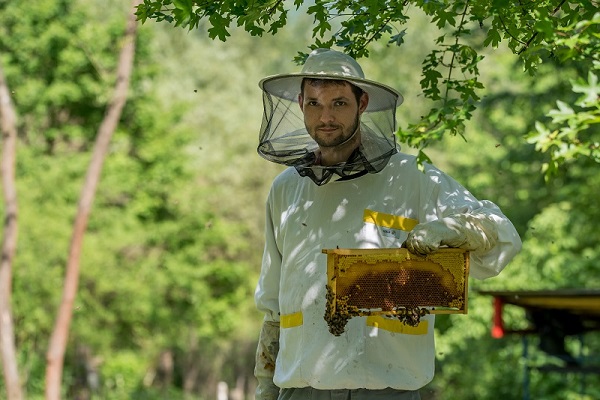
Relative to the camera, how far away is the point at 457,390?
20.9 m

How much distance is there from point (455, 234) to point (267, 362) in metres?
0.99

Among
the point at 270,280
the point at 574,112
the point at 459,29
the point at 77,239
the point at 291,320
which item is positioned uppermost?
the point at 459,29

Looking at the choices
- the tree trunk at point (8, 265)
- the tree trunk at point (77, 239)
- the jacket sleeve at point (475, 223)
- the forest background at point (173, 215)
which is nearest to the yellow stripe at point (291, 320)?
the jacket sleeve at point (475, 223)

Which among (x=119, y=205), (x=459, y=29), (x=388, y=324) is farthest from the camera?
(x=119, y=205)

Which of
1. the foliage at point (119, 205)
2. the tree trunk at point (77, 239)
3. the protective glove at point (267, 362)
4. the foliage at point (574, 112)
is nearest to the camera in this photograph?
the foliage at point (574, 112)

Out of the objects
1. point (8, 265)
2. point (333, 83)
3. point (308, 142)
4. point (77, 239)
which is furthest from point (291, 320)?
point (8, 265)

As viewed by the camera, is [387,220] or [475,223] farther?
[387,220]

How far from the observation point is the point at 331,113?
3316 millimetres

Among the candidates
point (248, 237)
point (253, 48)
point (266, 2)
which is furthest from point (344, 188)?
point (253, 48)

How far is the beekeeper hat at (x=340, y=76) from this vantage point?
3268 mm

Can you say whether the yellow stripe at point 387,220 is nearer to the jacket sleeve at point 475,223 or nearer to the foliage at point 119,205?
the jacket sleeve at point 475,223

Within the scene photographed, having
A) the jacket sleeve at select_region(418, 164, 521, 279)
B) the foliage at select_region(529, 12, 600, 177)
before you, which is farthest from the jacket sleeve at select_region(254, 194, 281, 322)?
the foliage at select_region(529, 12, 600, 177)

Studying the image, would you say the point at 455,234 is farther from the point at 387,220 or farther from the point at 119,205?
the point at 119,205

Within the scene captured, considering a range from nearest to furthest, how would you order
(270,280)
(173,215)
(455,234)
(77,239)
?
(455,234)
(270,280)
(77,239)
(173,215)
